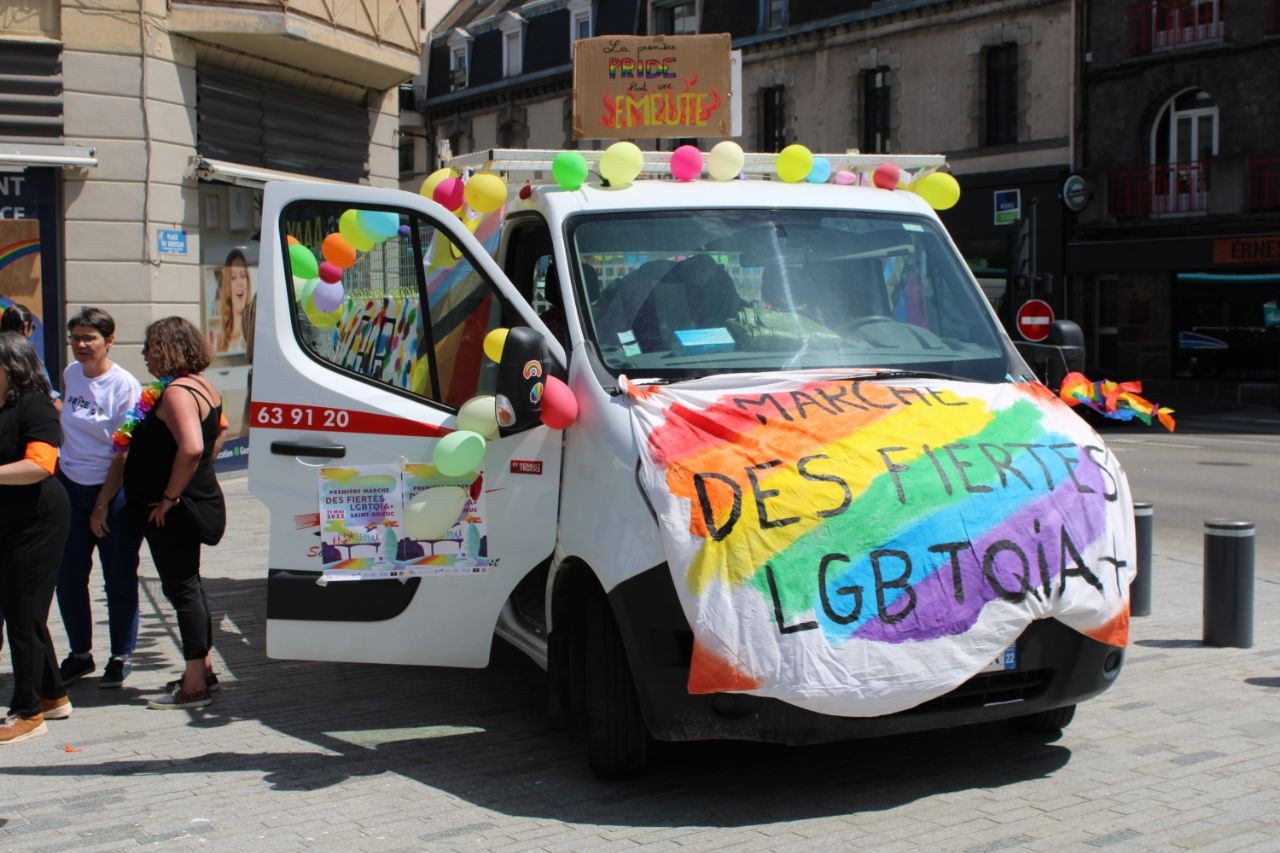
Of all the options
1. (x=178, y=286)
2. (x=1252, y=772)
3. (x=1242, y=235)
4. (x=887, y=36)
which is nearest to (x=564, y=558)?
(x=1252, y=772)

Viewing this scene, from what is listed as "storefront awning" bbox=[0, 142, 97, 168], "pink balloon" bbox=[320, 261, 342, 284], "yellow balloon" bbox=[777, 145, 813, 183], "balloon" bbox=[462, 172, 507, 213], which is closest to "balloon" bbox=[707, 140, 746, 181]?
"yellow balloon" bbox=[777, 145, 813, 183]

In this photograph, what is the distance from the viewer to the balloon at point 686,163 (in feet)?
20.9

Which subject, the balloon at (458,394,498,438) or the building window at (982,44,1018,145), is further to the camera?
the building window at (982,44,1018,145)

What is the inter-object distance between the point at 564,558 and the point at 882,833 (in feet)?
4.95

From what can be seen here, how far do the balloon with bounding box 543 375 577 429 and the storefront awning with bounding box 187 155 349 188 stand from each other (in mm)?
9687

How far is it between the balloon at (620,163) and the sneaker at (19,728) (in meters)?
3.25

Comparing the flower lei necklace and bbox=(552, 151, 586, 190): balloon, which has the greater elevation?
bbox=(552, 151, 586, 190): balloon

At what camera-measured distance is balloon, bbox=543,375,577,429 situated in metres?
5.25

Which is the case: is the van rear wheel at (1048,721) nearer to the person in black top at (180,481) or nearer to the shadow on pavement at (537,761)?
the shadow on pavement at (537,761)

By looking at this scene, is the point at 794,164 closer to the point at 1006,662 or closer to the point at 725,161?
the point at 725,161

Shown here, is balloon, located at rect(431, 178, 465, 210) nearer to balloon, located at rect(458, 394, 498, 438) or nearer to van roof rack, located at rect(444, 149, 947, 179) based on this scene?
van roof rack, located at rect(444, 149, 947, 179)

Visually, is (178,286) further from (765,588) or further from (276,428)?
(765,588)

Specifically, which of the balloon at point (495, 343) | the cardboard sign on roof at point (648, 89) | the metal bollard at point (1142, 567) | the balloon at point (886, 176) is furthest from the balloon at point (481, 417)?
the metal bollard at point (1142, 567)

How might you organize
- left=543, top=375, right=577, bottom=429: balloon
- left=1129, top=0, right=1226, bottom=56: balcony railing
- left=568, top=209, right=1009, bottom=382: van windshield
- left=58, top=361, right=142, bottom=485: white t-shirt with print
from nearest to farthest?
1. left=543, top=375, right=577, bottom=429: balloon
2. left=568, top=209, right=1009, bottom=382: van windshield
3. left=58, top=361, right=142, bottom=485: white t-shirt with print
4. left=1129, top=0, right=1226, bottom=56: balcony railing
